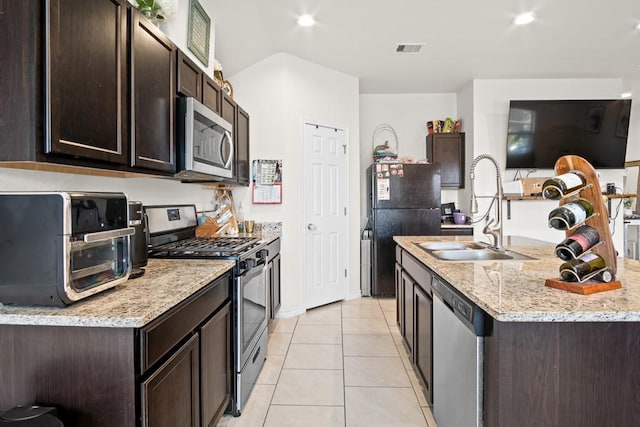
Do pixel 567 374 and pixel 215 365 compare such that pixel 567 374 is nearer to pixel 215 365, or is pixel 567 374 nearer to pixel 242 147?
pixel 215 365

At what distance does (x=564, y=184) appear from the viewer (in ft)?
3.98

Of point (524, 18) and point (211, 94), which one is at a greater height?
point (524, 18)

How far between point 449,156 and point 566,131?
1372 mm

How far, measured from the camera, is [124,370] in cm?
106

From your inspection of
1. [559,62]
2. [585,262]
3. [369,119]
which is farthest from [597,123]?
[585,262]

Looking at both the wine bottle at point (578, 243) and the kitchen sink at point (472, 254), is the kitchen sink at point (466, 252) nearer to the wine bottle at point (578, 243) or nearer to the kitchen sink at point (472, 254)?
the kitchen sink at point (472, 254)

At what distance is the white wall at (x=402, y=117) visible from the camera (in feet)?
16.8

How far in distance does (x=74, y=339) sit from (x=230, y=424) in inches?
46.3

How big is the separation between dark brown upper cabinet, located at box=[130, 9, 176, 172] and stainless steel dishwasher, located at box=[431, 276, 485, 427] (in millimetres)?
1510

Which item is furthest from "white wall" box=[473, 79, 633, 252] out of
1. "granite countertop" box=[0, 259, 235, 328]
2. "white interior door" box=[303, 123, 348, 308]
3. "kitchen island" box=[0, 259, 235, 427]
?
"kitchen island" box=[0, 259, 235, 427]

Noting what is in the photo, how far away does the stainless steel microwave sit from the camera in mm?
1988

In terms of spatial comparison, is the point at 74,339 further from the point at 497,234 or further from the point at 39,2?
the point at 497,234

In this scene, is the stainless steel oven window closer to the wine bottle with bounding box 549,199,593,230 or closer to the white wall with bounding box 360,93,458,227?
the wine bottle with bounding box 549,199,593,230

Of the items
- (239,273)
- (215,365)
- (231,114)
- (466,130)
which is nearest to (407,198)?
(466,130)
